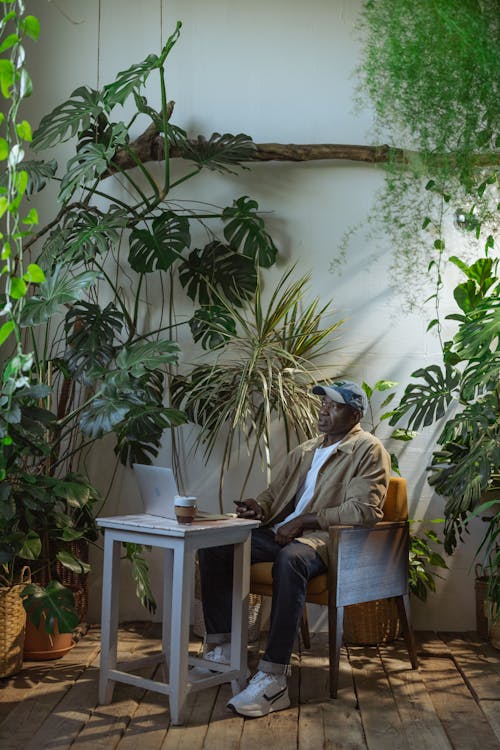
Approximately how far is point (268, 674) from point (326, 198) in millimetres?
2349

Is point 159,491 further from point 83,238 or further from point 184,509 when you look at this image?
point 83,238

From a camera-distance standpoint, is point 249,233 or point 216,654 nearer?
point 216,654

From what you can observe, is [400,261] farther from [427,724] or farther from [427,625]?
[427,724]

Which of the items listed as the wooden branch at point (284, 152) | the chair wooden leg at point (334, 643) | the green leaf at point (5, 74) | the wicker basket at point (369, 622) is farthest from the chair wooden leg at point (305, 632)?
the green leaf at point (5, 74)

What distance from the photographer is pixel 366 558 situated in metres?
3.41

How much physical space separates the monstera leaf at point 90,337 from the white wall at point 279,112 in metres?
0.66

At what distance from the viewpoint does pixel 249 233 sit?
4.38 metres

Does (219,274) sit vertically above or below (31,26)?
below

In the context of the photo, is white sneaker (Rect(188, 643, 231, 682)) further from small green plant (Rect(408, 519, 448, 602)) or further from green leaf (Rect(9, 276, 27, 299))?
green leaf (Rect(9, 276, 27, 299))

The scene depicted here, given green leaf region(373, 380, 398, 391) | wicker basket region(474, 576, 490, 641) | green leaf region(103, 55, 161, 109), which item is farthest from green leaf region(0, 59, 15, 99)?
wicker basket region(474, 576, 490, 641)

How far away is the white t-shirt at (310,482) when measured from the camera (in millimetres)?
3680

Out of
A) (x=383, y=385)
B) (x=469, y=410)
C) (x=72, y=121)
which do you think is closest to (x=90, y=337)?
(x=72, y=121)

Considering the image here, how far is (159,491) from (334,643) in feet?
2.72

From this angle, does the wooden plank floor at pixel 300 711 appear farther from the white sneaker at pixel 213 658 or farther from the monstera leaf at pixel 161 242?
the monstera leaf at pixel 161 242
